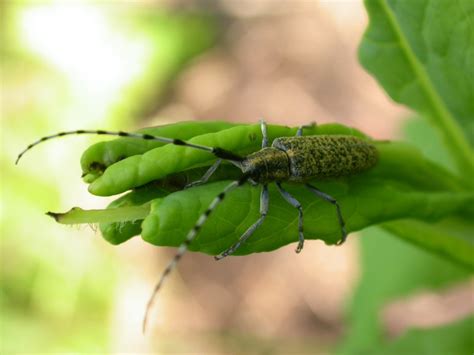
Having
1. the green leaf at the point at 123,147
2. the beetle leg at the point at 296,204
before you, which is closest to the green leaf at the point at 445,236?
the beetle leg at the point at 296,204

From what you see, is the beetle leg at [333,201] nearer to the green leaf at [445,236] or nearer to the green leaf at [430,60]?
the green leaf at [445,236]

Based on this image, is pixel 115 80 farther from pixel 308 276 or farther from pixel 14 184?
pixel 308 276

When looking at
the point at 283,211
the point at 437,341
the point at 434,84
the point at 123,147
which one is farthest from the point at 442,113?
the point at 123,147

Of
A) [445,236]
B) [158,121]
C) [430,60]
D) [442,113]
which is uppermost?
[430,60]

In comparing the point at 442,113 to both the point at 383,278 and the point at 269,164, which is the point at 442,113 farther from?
the point at 383,278

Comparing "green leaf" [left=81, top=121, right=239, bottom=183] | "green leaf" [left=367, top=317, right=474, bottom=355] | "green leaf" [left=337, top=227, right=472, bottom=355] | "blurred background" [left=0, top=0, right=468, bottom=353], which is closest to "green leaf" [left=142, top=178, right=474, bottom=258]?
"green leaf" [left=81, top=121, right=239, bottom=183]
